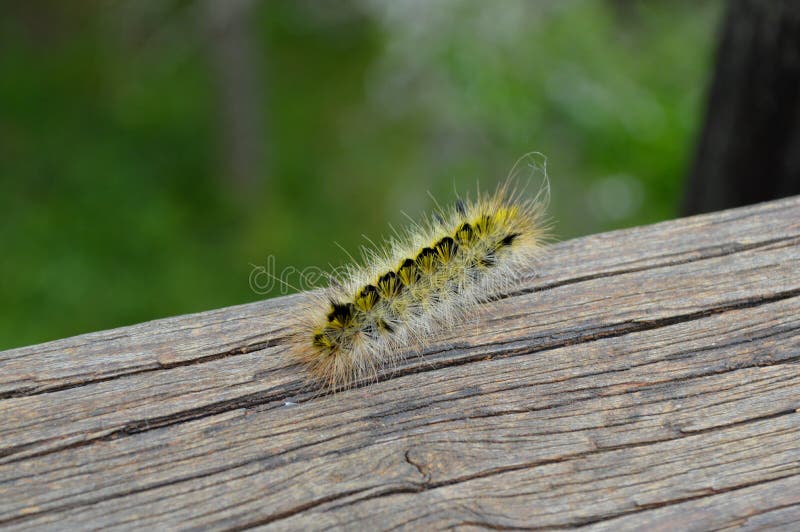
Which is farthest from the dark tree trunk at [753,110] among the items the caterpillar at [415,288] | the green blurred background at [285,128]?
the green blurred background at [285,128]

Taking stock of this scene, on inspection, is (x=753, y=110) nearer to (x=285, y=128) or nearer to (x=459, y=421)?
(x=459, y=421)

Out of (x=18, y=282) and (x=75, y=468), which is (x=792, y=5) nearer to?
(x=75, y=468)

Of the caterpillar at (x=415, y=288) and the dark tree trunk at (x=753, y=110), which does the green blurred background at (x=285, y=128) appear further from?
the caterpillar at (x=415, y=288)

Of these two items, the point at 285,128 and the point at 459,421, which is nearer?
the point at 459,421

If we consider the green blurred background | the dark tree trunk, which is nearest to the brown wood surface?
the dark tree trunk

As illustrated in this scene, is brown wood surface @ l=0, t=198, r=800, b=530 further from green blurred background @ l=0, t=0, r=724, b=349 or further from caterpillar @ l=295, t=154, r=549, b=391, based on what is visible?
green blurred background @ l=0, t=0, r=724, b=349

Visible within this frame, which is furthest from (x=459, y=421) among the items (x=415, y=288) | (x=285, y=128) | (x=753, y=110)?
(x=285, y=128)
